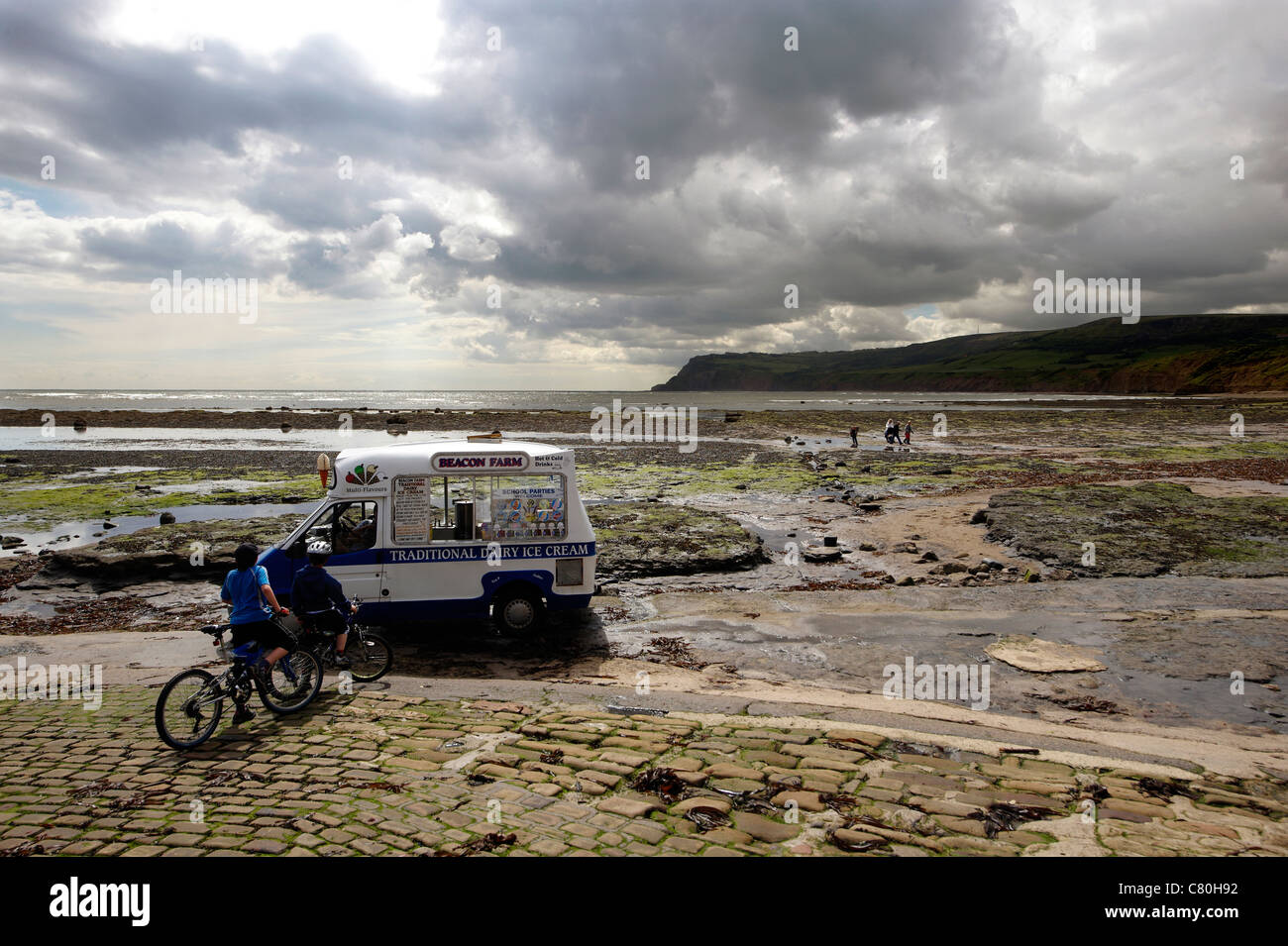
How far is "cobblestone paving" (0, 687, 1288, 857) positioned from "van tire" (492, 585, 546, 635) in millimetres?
4083

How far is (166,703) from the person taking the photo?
23.4ft

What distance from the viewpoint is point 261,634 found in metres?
8.02

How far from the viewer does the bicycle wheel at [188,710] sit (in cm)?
704

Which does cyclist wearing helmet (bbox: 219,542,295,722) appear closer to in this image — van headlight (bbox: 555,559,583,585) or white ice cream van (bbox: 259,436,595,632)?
white ice cream van (bbox: 259,436,595,632)

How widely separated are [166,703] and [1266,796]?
10246 mm

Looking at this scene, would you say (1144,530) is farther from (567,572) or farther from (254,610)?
(254,610)

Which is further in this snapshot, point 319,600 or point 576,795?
point 319,600

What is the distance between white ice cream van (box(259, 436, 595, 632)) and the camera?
Answer: 11523 mm

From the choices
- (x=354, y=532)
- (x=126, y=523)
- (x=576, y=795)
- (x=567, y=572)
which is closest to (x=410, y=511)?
(x=354, y=532)
